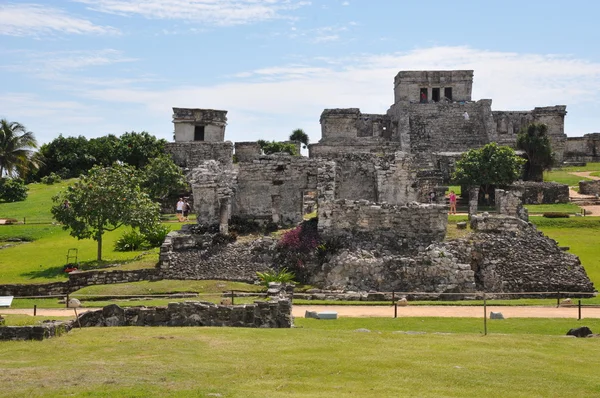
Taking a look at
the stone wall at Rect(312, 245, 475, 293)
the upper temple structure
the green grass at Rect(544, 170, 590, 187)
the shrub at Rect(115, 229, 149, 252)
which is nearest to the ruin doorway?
the stone wall at Rect(312, 245, 475, 293)

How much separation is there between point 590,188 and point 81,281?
33.5 m

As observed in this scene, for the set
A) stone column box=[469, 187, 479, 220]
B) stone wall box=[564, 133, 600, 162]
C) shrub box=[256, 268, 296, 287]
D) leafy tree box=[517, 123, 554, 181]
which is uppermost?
stone wall box=[564, 133, 600, 162]

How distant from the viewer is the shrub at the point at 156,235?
3484 centimetres

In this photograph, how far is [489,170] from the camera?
4619cm

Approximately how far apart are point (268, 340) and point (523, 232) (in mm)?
14444

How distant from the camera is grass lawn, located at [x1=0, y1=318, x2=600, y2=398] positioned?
1297 cm

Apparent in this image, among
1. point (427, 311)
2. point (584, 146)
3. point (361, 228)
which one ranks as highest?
point (584, 146)

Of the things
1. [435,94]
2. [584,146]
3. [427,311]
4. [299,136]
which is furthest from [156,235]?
[299,136]

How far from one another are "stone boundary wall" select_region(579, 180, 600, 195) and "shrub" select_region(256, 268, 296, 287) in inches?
1132

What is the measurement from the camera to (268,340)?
17.1 meters

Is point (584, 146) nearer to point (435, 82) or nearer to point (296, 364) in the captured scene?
point (435, 82)

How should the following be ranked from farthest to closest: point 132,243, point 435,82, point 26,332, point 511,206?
1. point 435,82
2. point 132,243
3. point 511,206
4. point 26,332

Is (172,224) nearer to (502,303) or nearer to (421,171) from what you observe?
(421,171)

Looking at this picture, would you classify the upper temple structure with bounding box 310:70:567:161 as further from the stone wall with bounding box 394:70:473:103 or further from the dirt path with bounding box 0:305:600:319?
the dirt path with bounding box 0:305:600:319
